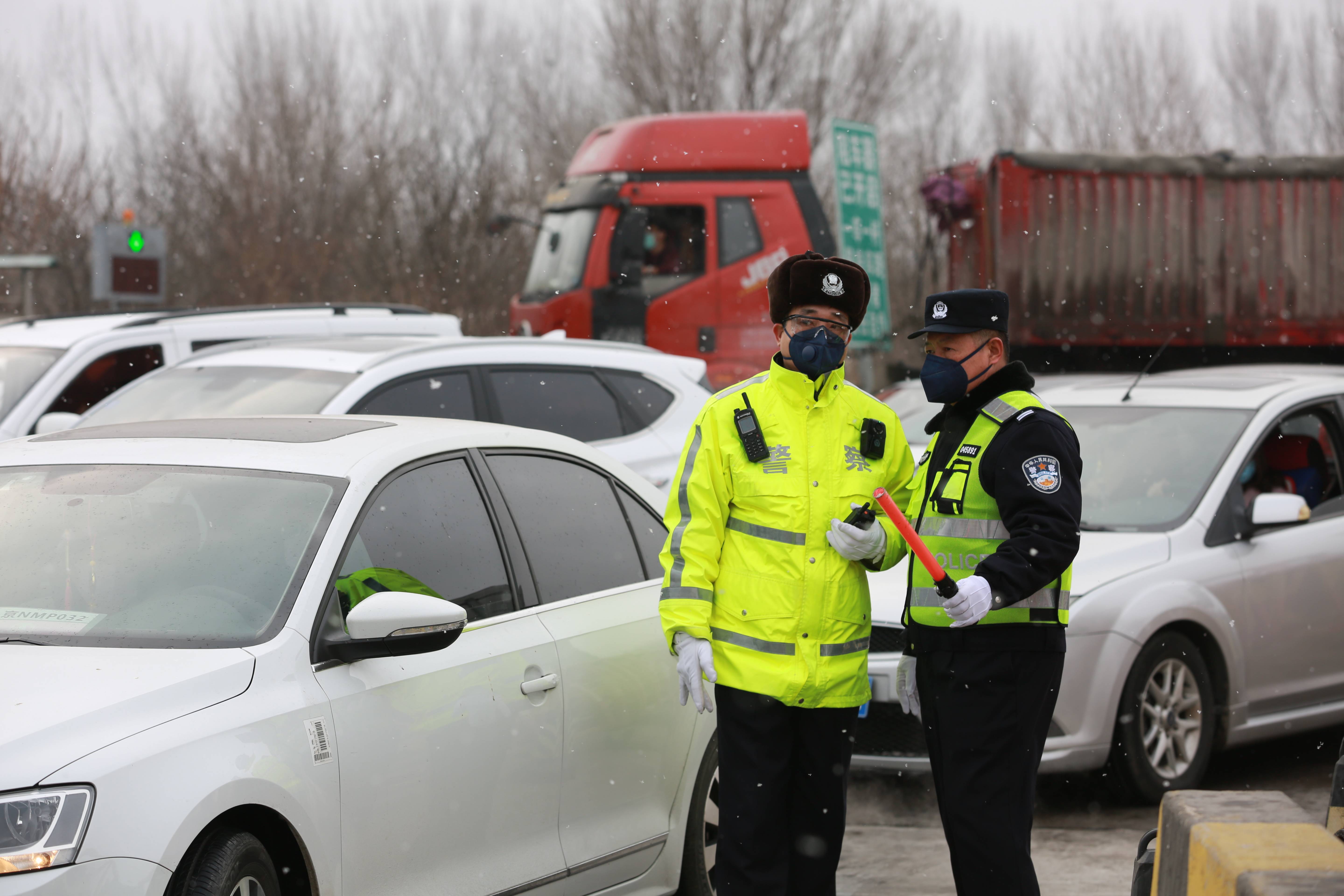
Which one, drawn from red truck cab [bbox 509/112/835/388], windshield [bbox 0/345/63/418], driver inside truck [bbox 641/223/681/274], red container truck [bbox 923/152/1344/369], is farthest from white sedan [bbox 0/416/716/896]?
red container truck [bbox 923/152/1344/369]

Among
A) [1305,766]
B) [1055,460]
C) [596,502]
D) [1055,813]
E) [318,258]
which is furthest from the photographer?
[318,258]

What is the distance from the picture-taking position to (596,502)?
15.0 ft

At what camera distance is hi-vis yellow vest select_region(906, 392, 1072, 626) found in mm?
3762

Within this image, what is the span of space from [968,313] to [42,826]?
2427 millimetres

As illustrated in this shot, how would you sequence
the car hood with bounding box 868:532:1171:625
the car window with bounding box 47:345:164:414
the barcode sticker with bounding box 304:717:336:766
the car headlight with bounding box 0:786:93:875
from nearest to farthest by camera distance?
the car headlight with bounding box 0:786:93:875
the barcode sticker with bounding box 304:717:336:766
the car hood with bounding box 868:532:1171:625
the car window with bounding box 47:345:164:414

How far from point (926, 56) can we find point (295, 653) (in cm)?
3301

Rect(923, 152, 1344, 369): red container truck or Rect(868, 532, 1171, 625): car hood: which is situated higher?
Rect(923, 152, 1344, 369): red container truck

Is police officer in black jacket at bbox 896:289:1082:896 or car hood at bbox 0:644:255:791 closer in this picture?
car hood at bbox 0:644:255:791

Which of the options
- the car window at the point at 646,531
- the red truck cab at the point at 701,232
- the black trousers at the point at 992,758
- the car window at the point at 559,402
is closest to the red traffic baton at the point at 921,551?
the black trousers at the point at 992,758

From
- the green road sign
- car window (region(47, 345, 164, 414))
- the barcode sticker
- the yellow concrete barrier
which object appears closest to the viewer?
the yellow concrete barrier

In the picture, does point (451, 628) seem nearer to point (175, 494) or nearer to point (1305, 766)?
point (175, 494)

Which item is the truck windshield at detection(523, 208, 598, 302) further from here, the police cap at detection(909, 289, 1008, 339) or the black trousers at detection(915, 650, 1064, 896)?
the black trousers at detection(915, 650, 1064, 896)

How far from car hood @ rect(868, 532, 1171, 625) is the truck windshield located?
860 cm

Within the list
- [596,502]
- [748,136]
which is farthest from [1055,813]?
[748,136]
